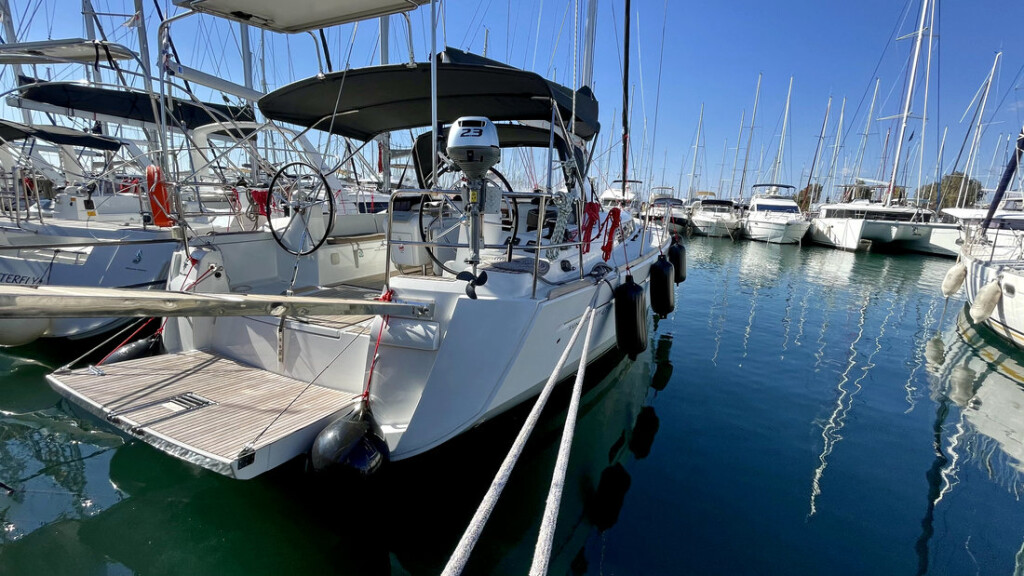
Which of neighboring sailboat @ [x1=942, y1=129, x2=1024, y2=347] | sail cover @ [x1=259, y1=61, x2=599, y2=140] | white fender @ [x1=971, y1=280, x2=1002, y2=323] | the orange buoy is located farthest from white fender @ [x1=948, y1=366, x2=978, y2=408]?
the orange buoy

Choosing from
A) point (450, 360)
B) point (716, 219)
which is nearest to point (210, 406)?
point (450, 360)

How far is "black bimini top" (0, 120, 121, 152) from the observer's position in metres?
10.0

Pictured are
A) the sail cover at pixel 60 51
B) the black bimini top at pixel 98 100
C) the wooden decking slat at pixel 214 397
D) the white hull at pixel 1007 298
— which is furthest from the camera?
the black bimini top at pixel 98 100

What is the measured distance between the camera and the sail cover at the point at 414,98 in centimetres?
418

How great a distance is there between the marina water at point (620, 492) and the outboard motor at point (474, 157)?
1.42 m

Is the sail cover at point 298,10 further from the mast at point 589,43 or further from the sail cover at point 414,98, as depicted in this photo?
the mast at point 589,43

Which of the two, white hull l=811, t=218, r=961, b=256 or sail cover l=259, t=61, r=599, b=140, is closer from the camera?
sail cover l=259, t=61, r=599, b=140

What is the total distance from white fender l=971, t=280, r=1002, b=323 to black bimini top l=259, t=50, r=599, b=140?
7.75m

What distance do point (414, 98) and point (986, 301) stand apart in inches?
386

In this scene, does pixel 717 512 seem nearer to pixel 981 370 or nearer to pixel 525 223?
pixel 525 223

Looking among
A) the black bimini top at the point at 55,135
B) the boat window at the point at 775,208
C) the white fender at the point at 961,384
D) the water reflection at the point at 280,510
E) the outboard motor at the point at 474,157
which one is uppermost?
the black bimini top at the point at 55,135

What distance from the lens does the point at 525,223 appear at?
225 inches

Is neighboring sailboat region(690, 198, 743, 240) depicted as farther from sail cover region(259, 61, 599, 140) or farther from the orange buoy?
the orange buoy

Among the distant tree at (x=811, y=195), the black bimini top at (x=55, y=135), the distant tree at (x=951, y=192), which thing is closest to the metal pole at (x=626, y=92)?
the black bimini top at (x=55, y=135)
